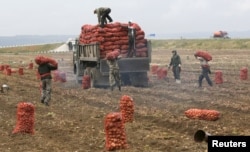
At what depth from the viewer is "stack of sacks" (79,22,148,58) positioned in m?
21.9

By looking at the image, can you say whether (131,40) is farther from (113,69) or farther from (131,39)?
(113,69)

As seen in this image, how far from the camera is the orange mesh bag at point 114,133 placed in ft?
31.9

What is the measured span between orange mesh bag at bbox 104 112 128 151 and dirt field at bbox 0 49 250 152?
0.27 m

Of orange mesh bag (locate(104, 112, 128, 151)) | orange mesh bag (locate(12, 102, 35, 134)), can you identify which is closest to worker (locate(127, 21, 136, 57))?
orange mesh bag (locate(12, 102, 35, 134))

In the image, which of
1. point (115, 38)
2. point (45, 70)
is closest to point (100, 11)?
point (115, 38)

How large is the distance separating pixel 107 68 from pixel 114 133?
1222 centimetres

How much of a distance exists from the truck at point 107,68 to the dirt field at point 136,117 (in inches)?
32.2

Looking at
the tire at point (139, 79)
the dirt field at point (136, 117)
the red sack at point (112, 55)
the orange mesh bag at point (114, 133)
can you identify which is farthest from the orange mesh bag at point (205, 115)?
the tire at point (139, 79)

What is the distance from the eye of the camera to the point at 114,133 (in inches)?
386

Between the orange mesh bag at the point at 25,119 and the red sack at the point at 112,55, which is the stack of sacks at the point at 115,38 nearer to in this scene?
the red sack at the point at 112,55

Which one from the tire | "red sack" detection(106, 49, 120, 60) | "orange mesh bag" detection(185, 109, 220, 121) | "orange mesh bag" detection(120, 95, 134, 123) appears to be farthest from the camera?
the tire

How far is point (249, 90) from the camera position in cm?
2023

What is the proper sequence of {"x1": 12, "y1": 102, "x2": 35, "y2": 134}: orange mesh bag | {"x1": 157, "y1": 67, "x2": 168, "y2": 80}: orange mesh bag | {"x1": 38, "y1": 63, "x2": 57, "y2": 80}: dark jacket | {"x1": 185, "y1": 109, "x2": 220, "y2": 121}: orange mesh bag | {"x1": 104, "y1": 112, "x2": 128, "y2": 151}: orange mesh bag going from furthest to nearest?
1. {"x1": 157, "y1": 67, "x2": 168, "y2": 80}: orange mesh bag
2. {"x1": 38, "y1": 63, "x2": 57, "y2": 80}: dark jacket
3. {"x1": 185, "y1": 109, "x2": 220, "y2": 121}: orange mesh bag
4. {"x1": 12, "y1": 102, "x2": 35, "y2": 134}: orange mesh bag
5. {"x1": 104, "y1": 112, "x2": 128, "y2": 151}: orange mesh bag

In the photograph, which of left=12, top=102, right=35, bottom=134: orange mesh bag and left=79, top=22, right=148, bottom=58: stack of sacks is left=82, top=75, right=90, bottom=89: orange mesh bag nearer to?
left=79, top=22, right=148, bottom=58: stack of sacks
